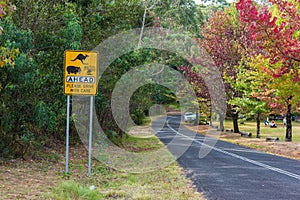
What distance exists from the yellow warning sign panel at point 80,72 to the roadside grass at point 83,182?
230 centimetres

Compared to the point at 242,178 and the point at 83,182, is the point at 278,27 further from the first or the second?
the point at 83,182

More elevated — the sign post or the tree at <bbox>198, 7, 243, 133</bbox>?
the tree at <bbox>198, 7, 243, 133</bbox>

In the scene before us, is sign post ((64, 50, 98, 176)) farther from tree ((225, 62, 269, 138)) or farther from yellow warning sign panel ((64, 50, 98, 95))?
tree ((225, 62, 269, 138))

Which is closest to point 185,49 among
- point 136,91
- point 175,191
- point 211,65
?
point 211,65

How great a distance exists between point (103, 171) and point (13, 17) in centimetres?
520

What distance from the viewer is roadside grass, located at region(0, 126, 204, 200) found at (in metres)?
8.87

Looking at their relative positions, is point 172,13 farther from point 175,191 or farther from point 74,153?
point 175,191

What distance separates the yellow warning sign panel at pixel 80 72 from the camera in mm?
11586

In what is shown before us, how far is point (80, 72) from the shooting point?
11.8 meters

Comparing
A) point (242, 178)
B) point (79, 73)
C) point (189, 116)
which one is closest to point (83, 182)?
point (79, 73)

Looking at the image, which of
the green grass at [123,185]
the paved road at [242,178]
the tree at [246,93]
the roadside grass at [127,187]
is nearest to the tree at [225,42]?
the tree at [246,93]

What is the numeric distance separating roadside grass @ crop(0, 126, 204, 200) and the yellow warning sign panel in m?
2.30

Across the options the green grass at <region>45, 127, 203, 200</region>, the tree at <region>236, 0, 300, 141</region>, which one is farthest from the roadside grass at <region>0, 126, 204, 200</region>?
the tree at <region>236, 0, 300, 141</region>

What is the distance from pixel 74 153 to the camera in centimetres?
1686
